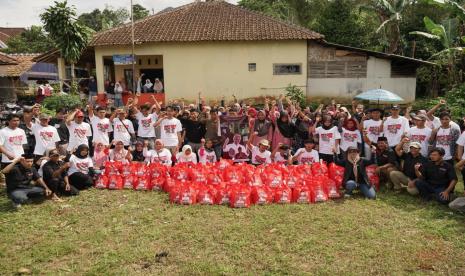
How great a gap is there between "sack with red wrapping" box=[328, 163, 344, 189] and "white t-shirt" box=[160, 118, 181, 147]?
3.72m

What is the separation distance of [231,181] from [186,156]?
155 centimetres

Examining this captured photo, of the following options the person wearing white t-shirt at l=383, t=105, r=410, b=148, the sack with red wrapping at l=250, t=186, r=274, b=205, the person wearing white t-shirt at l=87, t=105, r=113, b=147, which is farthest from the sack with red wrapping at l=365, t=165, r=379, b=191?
the person wearing white t-shirt at l=87, t=105, r=113, b=147

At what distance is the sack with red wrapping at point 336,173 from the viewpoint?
8101mm

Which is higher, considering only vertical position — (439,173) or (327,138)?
(327,138)

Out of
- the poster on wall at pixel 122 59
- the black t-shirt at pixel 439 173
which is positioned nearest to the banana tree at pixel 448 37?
the black t-shirt at pixel 439 173

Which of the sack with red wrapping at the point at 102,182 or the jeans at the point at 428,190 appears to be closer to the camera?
the jeans at the point at 428,190

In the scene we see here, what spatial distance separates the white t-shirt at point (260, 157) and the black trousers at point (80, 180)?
3710 millimetres

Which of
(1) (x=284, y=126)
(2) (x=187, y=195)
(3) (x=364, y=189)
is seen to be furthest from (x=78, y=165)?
(3) (x=364, y=189)

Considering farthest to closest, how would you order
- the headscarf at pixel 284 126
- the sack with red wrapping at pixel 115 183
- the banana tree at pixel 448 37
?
the banana tree at pixel 448 37
the headscarf at pixel 284 126
the sack with red wrapping at pixel 115 183

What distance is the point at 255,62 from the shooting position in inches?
785

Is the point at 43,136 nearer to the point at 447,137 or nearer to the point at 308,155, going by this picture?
the point at 308,155

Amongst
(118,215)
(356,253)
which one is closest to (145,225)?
(118,215)

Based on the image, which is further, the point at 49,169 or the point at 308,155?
the point at 308,155

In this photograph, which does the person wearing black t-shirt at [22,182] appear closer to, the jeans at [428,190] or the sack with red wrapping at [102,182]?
the sack with red wrapping at [102,182]
